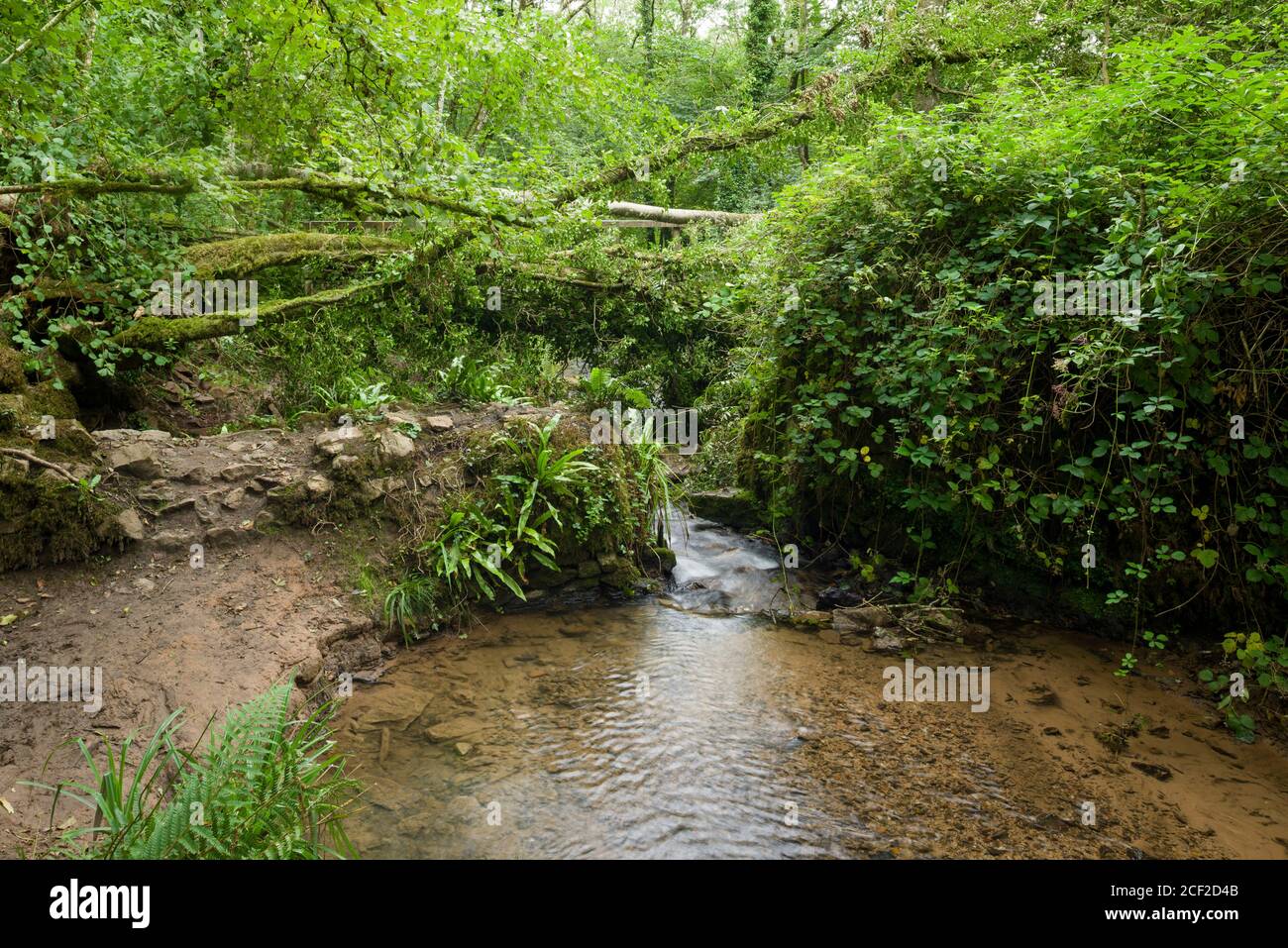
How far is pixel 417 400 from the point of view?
7.30 metres

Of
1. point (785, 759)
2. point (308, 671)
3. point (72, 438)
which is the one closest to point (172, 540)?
point (72, 438)

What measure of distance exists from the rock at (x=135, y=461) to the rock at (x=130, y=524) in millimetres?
414

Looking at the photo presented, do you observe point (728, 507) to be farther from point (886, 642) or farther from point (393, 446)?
point (393, 446)

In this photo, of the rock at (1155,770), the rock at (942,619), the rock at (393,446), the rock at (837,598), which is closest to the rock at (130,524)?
the rock at (393,446)

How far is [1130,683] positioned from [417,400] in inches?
270

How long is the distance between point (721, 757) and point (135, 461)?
486 centimetres

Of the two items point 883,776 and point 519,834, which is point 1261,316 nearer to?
point 883,776

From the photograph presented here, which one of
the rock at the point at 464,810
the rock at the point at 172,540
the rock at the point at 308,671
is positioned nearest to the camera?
the rock at the point at 464,810

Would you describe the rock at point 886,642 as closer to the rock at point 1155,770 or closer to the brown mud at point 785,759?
the brown mud at point 785,759

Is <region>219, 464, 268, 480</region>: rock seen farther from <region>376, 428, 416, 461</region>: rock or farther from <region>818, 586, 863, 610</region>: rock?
<region>818, 586, 863, 610</region>: rock

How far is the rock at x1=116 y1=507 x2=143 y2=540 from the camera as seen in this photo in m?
4.73

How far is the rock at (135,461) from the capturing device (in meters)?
5.04
